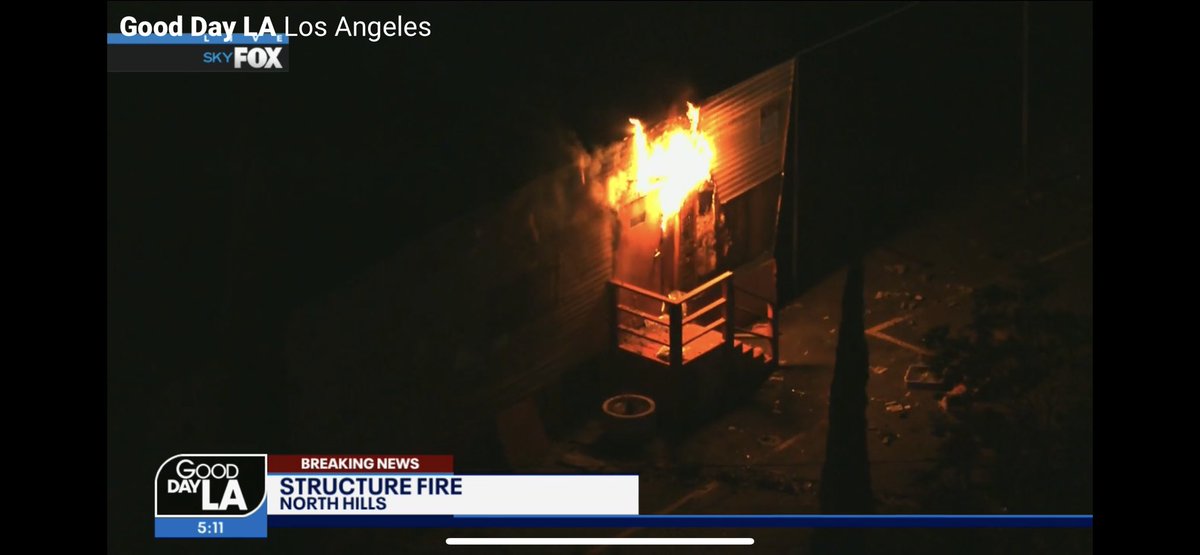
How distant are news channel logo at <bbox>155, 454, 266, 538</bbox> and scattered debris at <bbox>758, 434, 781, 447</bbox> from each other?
7.30 metres

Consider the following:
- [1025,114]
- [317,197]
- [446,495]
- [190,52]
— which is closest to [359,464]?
[446,495]

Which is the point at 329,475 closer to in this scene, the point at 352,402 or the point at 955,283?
the point at 352,402

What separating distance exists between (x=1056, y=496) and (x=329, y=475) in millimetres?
8189

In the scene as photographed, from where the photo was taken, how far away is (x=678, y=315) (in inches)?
1007

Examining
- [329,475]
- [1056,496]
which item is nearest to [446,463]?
[329,475]

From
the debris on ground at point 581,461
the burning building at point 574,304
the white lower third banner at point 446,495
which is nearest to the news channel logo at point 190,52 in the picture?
the burning building at point 574,304

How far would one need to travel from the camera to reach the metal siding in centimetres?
2667

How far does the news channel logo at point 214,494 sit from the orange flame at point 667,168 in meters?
6.87

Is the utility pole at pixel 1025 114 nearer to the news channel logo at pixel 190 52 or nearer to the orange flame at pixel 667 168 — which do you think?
the orange flame at pixel 667 168

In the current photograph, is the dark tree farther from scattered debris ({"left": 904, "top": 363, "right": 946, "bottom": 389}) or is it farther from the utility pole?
the utility pole

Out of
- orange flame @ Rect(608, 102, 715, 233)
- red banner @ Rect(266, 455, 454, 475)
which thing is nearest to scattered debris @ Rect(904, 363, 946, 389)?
orange flame @ Rect(608, 102, 715, 233)

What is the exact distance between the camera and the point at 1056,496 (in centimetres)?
2202

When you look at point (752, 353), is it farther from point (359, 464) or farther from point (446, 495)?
point (359, 464)

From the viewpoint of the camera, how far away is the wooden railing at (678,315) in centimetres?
2575
